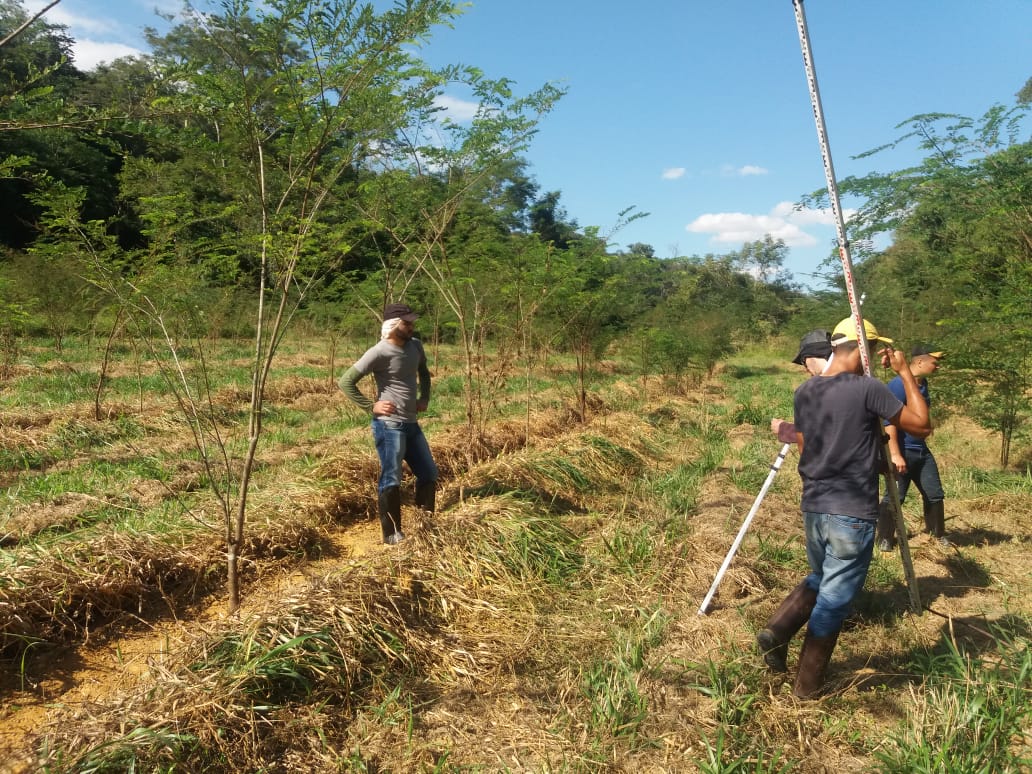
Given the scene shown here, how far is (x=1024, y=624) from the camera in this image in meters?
3.48

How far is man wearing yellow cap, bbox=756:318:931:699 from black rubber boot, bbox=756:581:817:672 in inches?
1.1

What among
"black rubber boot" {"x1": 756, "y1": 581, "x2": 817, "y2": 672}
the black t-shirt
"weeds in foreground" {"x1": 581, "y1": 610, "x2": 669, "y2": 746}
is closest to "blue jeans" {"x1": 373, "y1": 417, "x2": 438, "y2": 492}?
"weeds in foreground" {"x1": 581, "y1": 610, "x2": 669, "y2": 746}

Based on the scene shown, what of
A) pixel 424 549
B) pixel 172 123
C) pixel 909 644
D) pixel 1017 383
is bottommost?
pixel 909 644

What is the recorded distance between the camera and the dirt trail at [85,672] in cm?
263

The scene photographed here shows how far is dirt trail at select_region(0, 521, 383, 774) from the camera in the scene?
2.63 metres

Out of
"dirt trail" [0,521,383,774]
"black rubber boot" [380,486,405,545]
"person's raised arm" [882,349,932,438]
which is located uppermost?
"person's raised arm" [882,349,932,438]

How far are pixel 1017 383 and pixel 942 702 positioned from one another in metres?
5.45

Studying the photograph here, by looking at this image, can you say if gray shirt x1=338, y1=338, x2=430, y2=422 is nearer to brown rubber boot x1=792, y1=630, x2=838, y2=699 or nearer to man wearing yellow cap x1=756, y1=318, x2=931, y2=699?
man wearing yellow cap x1=756, y1=318, x2=931, y2=699

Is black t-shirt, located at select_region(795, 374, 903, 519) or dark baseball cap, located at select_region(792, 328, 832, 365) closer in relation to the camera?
black t-shirt, located at select_region(795, 374, 903, 519)

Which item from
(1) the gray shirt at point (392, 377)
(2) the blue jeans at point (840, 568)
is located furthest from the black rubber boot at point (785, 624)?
(1) the gray shirt at point (392, 377)

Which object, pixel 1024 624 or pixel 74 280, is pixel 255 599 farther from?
pixel 74 280

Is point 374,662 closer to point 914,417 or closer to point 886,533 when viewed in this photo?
point 914,417

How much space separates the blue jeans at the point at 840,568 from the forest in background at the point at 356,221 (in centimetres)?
283

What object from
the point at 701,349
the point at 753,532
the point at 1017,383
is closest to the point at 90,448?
the point at 753,532
